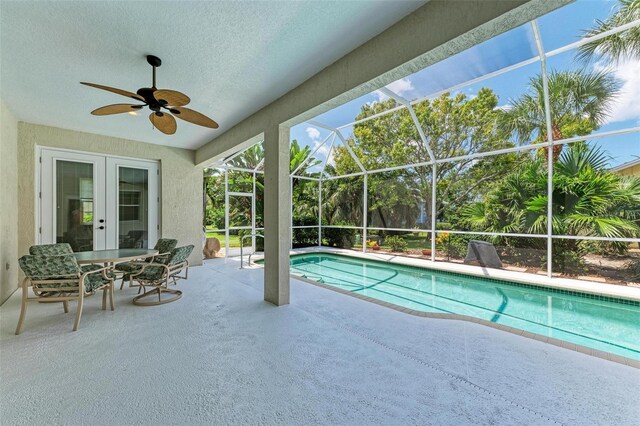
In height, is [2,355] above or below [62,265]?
below

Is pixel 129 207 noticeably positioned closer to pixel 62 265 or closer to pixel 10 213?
pixel 10 213

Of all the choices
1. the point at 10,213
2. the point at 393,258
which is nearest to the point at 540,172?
the point at 393,258

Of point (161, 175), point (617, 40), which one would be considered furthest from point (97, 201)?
point (617, 40)

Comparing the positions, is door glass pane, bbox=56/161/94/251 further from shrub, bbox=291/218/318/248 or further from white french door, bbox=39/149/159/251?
shrub, bbox=291/218/318/248

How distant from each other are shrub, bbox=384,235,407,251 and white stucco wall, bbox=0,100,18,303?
8824mm

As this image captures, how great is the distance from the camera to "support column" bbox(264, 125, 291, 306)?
4.08 m

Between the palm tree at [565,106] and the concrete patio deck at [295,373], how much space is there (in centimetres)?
530

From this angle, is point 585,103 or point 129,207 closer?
point 585,103

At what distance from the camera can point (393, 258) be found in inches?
331

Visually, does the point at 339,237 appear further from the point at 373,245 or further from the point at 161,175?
the point at 161,175

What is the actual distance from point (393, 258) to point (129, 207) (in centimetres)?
728

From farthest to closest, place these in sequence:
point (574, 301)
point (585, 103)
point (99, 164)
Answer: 1. point (99, 164)
2. point (585, 103)
3. point (574, 301)

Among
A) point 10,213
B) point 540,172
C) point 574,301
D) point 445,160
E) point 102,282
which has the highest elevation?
point 445,160

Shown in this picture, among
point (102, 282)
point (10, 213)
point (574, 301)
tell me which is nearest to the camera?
point (102, 282)
